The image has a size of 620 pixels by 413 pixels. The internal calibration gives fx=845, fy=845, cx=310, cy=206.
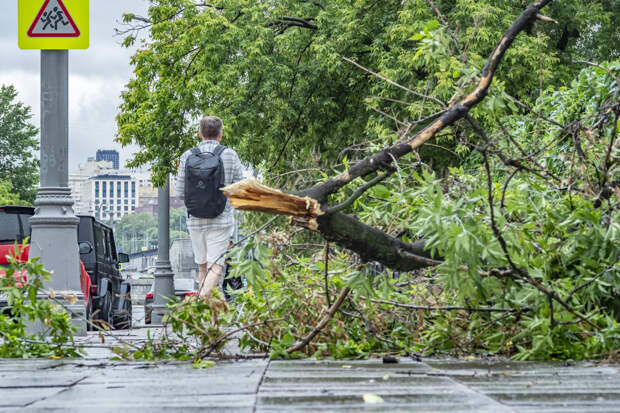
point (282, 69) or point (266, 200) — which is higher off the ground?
point (282, 69)

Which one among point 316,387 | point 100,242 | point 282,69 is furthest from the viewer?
point 282,69

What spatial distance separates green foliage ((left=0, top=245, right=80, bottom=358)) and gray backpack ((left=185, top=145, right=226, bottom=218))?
254 cm

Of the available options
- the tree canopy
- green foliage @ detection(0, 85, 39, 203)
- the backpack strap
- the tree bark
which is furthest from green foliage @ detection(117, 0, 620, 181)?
green foliage @ detection(0, 85, 39, 203)

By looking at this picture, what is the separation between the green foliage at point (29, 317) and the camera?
527 cm

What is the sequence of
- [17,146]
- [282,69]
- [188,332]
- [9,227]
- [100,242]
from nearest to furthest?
[188,332] → [9,227] → [100,242] → [282,69] → [17,146]

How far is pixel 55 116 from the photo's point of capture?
8055 millimetres

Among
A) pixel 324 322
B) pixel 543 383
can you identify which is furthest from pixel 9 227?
pixel 543 383

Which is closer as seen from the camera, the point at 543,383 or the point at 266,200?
the point at 543,383

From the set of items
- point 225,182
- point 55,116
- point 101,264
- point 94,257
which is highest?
point 55,116

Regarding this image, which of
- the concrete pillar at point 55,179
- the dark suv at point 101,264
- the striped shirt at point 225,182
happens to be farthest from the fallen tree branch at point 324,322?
the dark suv at point 101,264

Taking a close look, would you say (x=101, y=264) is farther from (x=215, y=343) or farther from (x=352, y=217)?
(x=352, y=217)

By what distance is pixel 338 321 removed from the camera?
203 inches

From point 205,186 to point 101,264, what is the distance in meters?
7.58

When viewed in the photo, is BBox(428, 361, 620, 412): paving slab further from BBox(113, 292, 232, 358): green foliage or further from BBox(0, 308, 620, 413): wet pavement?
BBox(113, 292, 232, 358): green foliage
